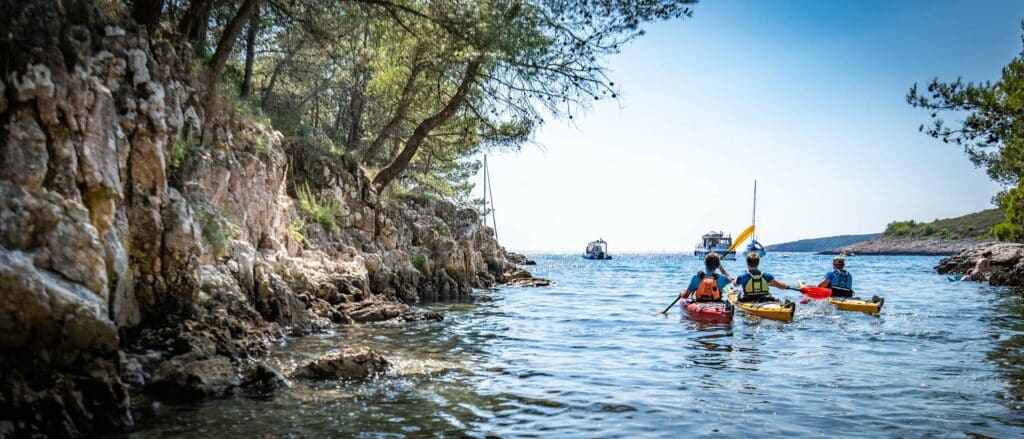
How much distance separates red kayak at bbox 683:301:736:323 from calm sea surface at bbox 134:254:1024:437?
324mm

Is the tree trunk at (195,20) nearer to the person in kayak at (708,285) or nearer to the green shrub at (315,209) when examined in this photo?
the green shrub at (315,209)

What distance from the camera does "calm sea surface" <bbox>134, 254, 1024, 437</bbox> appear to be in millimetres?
6328

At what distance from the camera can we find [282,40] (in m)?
20.7

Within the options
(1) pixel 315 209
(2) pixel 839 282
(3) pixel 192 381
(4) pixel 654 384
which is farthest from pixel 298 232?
(2) pixel 839 282

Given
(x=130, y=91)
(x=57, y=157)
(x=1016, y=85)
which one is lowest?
(x=57, y=157)

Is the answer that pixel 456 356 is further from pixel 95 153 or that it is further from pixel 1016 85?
pixel 1016 85

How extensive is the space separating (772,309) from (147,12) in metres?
13.4

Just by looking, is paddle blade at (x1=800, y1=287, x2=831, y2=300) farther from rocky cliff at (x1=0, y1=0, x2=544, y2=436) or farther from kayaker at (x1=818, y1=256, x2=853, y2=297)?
rocky cliff at (x1=0, y1=0, x2=544, y2=436)

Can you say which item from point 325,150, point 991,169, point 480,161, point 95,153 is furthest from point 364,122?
point 991,169

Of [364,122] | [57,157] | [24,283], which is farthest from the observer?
[364,122]

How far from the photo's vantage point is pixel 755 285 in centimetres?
1609

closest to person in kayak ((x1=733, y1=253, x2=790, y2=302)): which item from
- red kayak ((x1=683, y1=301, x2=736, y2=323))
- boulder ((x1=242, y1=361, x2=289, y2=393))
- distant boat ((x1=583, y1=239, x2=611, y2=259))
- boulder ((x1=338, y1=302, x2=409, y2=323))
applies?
red kayak ((x1=683, y1=301, x2=736, y2=323))

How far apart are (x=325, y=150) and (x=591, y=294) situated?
1197cm

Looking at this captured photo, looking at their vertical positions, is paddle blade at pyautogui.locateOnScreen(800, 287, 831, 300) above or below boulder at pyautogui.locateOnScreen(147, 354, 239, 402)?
above
